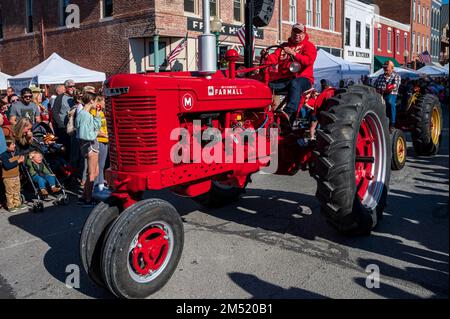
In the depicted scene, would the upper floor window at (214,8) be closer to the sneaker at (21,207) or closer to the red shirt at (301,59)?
the sneaker at (21,207)

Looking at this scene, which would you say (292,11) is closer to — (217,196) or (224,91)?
(217,196)

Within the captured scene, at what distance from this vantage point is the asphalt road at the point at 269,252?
3422 millimetres

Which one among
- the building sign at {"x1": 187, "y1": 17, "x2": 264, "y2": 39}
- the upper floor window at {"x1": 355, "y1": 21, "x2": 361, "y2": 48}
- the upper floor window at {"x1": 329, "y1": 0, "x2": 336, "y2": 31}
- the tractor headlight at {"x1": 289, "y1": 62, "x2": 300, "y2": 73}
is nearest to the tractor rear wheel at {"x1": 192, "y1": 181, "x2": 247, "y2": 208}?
A: the tractor headlight at {"x1": 289, "y1": 62, "x2": 300, "y2": 73}

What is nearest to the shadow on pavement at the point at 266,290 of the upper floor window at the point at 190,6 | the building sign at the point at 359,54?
the upper floor window at the point at 190,6

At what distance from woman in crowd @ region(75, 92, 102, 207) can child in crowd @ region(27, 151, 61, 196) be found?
68 centimetres

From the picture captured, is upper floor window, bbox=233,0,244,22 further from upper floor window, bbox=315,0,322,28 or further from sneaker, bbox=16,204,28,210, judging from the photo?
sneaker, bbox=16,204,28,210

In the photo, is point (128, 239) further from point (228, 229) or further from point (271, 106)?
point (271, 106)

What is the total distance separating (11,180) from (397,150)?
19.9 feet

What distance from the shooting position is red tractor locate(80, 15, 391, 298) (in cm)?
327

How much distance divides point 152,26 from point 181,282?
522 inches

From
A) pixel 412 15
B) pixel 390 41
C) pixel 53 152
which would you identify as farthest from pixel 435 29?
pixel 53 152

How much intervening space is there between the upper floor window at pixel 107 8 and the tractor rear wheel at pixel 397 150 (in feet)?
42.5
